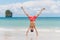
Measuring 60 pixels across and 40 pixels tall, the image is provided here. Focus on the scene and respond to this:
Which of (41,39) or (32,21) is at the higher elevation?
(32,21)

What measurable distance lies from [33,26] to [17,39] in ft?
5.87

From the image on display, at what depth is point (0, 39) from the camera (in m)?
13.1

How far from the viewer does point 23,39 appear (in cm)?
1318

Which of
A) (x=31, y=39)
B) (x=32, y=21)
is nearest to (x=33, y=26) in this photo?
(x=32, y=21)

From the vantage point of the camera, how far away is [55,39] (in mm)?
13133

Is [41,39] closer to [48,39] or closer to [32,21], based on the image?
[48,39]

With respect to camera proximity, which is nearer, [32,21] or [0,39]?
[32,21]

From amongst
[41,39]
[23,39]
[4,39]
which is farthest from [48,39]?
[4,39]

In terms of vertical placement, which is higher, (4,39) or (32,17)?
(32,17)

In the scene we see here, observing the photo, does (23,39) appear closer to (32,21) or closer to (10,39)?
(10,39)

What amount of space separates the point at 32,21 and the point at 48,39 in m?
1.82

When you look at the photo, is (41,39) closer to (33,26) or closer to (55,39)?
(55,39)

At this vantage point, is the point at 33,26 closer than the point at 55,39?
Yes

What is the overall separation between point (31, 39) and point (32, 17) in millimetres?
1884
